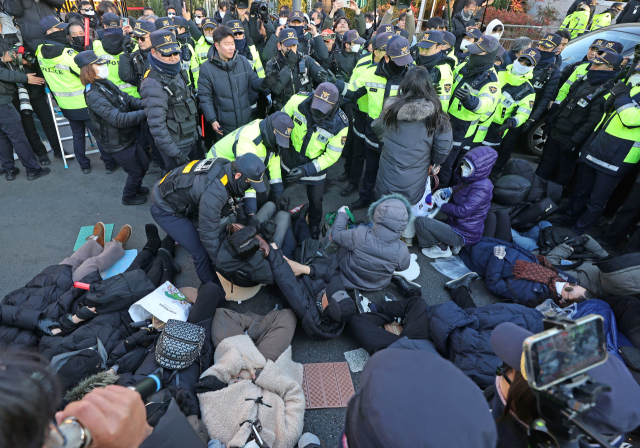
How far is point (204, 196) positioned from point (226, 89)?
2209 mm

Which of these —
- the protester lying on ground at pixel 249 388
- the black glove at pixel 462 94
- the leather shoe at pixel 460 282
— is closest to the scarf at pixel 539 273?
the leather shoe at pixel 460 282

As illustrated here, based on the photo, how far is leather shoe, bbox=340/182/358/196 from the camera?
507 centimetres

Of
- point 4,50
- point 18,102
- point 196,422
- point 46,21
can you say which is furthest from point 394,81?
point 18,102

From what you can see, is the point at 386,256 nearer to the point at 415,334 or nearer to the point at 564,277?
the point at 415,334

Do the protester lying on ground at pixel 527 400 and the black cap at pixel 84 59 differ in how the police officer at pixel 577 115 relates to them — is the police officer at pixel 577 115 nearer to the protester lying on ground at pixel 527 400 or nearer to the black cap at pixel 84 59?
the protester lying on ground at pixel 527 400

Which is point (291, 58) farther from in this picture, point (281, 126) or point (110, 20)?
point (110, 20)

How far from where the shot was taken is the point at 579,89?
4.60m

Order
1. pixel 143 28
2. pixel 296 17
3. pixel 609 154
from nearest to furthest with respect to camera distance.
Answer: pixel 609 154 < pixel 143 28 < pixel 296 17

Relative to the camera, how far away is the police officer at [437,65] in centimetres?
425

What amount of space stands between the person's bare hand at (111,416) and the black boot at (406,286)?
260 centimetres

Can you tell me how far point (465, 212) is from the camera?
3.67m

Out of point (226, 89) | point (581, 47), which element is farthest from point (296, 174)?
point (581, 47)

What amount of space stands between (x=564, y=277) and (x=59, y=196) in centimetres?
593

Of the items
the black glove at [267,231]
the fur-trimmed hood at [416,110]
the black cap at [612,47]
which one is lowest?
the black glove at [267,231]
